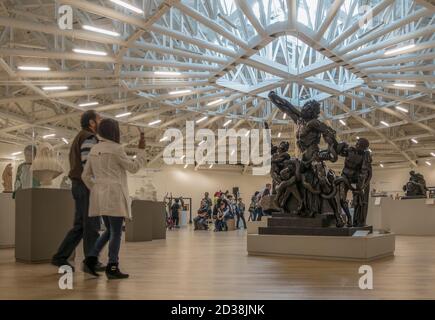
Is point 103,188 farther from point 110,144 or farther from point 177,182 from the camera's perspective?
point 177,182

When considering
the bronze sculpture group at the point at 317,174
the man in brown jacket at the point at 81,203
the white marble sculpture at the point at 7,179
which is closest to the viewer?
the man in brown jacket at the point at 81,203

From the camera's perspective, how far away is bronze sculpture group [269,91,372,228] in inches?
406

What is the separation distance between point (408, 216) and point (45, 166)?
60.8 feet

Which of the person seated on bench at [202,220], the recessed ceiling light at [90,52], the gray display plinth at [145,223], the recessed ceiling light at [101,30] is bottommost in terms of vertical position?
the person seated on bench at [202,220]

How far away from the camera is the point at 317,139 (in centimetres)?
1064

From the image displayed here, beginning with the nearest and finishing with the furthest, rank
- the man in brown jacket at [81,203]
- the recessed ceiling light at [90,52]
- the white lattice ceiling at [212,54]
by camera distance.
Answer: the man in brown jacket at [81,203], the white lattice ceiling at [212,54], the recessed ceiling light at [90,52]

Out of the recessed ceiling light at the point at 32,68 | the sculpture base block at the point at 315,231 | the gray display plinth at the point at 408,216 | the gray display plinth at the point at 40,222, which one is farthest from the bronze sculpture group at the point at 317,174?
the recessed ceiling light at the point at 32,68

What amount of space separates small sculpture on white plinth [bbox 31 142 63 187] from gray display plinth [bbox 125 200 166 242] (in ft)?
20.9

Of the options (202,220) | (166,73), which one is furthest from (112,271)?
(202,220)

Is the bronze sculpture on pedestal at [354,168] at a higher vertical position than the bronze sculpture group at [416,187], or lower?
higher

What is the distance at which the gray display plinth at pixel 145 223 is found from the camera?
50.7ft

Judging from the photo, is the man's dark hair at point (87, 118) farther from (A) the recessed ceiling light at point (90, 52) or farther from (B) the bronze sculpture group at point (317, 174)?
(A) the recessed ceiling light at point (90, 52)

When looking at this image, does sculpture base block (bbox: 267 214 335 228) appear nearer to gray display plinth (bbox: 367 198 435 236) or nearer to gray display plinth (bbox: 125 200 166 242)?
gray display plinth (bbox: 125 200 166 242)

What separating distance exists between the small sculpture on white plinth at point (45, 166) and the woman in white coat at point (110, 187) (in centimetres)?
326
